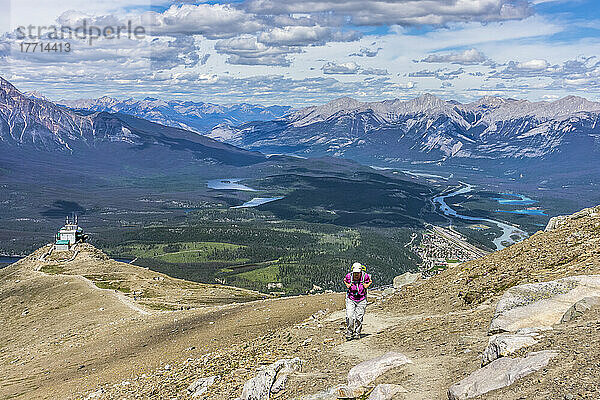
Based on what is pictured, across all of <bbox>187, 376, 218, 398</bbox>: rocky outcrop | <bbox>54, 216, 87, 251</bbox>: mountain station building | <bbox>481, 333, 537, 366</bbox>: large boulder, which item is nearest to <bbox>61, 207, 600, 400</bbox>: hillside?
<bbox>481, 333, 537, 366</bbox>: large boulder

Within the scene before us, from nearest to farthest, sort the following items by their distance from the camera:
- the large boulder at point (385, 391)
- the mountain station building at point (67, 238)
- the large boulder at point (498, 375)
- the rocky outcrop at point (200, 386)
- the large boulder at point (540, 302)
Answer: the large boulder at point (498, 375)
the large boulder at point (385, 391)
the large boulder at point (540, 302)
the rocky outcrop at point (200, 386)
the mountain station building at point (67, 238)

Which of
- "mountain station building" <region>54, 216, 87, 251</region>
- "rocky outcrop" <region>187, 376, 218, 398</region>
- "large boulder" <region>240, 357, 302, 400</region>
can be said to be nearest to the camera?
"large boulder" <region>240, 357, 302, 400</region>

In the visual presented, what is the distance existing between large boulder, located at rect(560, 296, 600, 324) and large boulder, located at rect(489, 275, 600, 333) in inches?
10.3

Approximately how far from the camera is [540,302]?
23125 millimetres

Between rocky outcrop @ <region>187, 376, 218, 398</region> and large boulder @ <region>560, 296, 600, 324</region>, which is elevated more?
large boulder @ <region>560, 296, 600, 324</region>

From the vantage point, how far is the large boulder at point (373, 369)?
66.3 ft

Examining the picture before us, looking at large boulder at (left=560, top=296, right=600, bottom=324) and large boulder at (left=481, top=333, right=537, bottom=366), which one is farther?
large boulder at (left=560, top=296, right=600, bottom=324)

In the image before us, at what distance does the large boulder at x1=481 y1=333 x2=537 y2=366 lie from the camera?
18.6 meters

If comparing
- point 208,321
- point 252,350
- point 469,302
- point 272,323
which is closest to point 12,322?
point 208,321

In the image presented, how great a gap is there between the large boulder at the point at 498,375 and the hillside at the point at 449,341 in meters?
0.06

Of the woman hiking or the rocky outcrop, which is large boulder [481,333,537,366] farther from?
the rocky outcrop

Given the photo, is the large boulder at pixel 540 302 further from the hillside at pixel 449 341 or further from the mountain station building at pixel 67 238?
the mountain station building at pixel 67 238

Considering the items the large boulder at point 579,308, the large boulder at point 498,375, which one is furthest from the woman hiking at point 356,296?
the large boulder at point 498,375

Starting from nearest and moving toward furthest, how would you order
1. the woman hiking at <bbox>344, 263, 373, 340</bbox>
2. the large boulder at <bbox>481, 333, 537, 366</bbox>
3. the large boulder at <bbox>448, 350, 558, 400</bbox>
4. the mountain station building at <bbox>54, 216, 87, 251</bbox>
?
the large boulder at <bbox>448, 350, 558, 400</bbox> < the large boulder at <bbox>481, 333, 537, 366</bbox> < the woman hiking at <bbox>344, 263, 373, 340</bbox> < the mountain station building at <bbox>54, 216, 87, 251</bbox>
